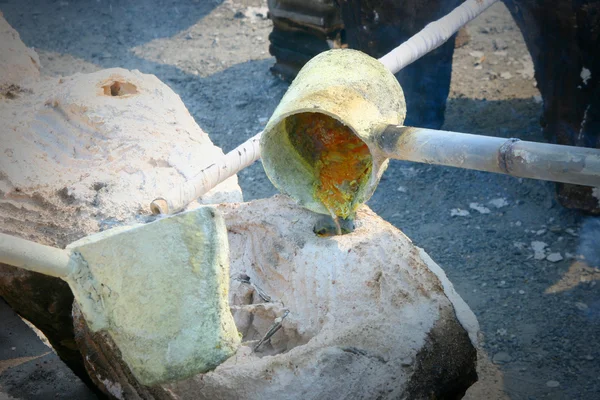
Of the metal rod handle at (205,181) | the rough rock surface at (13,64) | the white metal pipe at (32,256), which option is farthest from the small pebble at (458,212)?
the white metal pipe at (32,256)

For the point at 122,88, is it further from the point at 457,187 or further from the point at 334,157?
the point at 457,187

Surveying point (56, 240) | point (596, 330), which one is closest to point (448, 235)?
point (596, 330)

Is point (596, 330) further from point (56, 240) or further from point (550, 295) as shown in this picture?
point (56, 240)

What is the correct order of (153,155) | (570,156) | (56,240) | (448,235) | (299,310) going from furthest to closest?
(448,235), (153,155), (56,240), (299,310), (570,156)

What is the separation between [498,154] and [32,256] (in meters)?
1.39

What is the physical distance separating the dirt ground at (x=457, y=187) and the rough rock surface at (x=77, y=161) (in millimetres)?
356

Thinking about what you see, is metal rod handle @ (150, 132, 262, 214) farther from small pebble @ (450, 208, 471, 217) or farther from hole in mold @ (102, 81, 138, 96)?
small pebble @ (450, 208, 471, 217)

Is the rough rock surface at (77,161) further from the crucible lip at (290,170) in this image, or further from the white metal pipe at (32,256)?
the white metal pipe at (32,256)

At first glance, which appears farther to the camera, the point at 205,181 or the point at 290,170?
the point at 205,181

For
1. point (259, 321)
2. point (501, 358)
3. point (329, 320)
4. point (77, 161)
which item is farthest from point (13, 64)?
point (501, 358)

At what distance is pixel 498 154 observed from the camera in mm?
2215

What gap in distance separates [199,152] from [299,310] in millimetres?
1118

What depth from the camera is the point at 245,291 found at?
2807mm

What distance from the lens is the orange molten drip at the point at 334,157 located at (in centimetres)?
283
